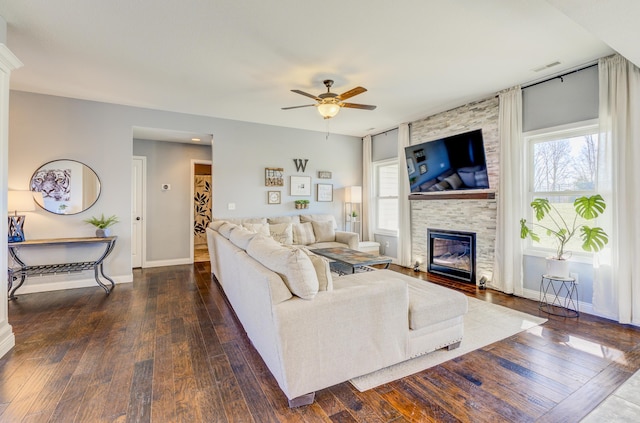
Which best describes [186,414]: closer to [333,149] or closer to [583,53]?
[583,53]

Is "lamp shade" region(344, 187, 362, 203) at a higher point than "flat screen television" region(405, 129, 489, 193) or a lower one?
lower

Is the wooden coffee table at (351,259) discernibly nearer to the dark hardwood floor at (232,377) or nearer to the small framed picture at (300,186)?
the dark hardwood floor at (232,377)

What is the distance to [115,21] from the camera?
2.45 metres

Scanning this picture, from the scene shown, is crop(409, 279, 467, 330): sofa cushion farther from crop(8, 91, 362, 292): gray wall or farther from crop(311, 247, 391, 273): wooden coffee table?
crop(8, 91, 362, 292): gray wall

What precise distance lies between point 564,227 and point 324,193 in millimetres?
4018

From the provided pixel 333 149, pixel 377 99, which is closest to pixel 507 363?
pixel 377 99

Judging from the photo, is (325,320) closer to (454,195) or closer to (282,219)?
(454,195)

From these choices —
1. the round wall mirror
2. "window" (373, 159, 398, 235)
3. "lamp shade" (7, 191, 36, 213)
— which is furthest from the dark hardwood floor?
"window" (373, 159, 398, 235)

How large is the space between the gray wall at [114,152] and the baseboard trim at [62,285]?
0.02 meters

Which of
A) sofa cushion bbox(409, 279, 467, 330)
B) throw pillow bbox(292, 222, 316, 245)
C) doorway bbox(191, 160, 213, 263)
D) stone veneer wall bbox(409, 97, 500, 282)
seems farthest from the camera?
doorway bbox(191, 160, 213, 263)

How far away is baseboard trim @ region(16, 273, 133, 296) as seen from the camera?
4008mm

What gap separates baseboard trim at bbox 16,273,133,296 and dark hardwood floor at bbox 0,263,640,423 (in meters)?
1.14

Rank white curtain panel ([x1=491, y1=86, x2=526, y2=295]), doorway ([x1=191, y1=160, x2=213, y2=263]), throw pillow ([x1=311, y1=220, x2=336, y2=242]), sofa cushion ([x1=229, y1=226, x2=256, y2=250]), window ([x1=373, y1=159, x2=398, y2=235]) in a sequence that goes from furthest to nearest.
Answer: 1. doorway ([x1=191, y1=160, x2=213, y2=263])
2. window ([x1=373, y1=159, x2=398, y2=235])
3. throw pillow ([x1=311, y1=220, x2=336, y2=242])
4. white curtain panel ([x1=491, y1=86, x2=526, y2=295])
5. sofa cushion ([x1=229, y1=226, x2=256, y2=250])

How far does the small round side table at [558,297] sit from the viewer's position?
3.24 m
